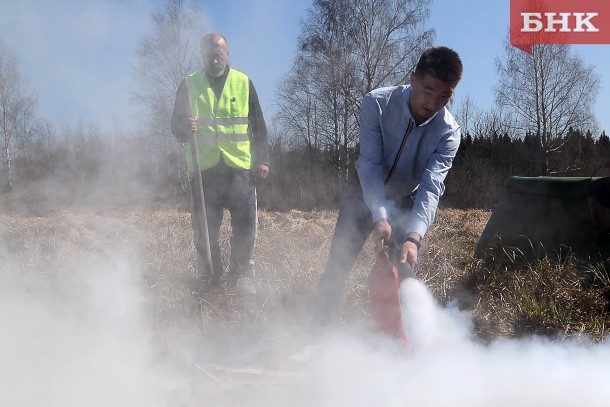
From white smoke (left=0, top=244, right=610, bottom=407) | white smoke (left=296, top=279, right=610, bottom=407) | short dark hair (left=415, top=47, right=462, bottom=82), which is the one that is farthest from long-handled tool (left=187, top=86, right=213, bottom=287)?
short dark hair (left=415, top=47, right=462, bottom=82)

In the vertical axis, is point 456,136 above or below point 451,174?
above

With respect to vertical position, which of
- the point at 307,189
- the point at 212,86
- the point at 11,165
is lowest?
the point at 307,189

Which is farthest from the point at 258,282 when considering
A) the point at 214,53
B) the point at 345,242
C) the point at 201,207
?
the point at 214,53

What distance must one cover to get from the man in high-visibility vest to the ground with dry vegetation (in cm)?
41

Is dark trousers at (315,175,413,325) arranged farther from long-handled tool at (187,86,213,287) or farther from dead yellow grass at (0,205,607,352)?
long-handled tool at (187,86,213,287)

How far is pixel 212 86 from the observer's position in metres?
4.50

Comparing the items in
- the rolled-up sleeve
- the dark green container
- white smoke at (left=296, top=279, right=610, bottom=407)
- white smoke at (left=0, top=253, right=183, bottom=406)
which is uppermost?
the rolled-up sleeve

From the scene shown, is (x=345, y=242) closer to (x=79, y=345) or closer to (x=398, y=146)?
(x=398, y=146)

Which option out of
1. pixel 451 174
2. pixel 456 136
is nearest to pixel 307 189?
pixel 451 174

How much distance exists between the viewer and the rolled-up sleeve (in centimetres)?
301

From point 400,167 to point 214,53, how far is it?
6.36 ft

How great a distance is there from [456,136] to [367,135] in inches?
20.9

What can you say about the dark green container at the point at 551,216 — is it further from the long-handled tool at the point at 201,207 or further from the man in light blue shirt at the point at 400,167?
the long-handled tool at the point at 201,207

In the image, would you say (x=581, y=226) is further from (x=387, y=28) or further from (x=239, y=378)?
(x=387, y=28)
